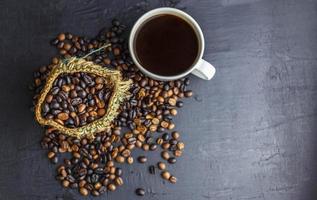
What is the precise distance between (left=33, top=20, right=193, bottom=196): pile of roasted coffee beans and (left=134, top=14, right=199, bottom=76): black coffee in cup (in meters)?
0.06

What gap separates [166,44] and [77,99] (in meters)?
0.23

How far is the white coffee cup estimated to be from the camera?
3.64 feet

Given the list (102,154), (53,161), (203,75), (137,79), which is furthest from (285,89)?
(53,161)

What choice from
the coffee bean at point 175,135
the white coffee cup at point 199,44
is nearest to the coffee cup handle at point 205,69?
the white coffee cup at point 199,44

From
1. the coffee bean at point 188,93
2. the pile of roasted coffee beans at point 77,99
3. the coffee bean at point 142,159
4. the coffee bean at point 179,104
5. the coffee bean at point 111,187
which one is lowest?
the coffee bean at point 111,187

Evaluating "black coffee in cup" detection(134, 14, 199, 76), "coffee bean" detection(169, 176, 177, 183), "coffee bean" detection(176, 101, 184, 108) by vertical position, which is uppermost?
"black coffee in cup" detection(134, 14, 199, 76)

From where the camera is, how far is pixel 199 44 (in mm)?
1127

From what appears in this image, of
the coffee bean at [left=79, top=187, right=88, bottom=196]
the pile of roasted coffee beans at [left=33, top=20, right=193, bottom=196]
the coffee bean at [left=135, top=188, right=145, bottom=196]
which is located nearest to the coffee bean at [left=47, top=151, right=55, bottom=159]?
the pile of roasted coffee beans at [left=33, top=20, right=193, bottom=196]

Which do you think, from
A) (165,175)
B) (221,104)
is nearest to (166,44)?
(221,104)

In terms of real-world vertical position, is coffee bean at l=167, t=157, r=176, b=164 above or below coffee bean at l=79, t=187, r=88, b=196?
above

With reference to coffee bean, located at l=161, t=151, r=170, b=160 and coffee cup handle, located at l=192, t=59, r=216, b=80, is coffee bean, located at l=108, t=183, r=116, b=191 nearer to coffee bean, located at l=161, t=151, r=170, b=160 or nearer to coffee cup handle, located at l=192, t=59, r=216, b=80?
coffee bean, located at l=161, t=151, r=170, b=160

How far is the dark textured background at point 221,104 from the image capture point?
1.20 meters

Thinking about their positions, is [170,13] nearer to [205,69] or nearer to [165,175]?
[205,69]

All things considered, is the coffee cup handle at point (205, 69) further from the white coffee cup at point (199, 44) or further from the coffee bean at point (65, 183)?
the coffee bean at point (65, 183)
